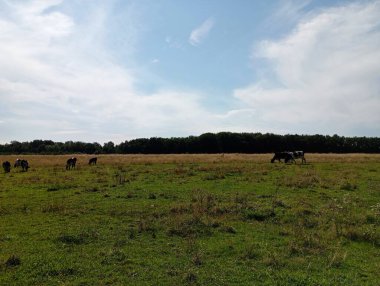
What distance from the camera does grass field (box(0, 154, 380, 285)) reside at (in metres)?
9.37

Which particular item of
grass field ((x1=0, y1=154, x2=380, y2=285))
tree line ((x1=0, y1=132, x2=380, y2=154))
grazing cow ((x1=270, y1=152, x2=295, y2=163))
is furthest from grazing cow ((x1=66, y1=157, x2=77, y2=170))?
tree line ((x1=0, y1=132, x2=380, y2=154))

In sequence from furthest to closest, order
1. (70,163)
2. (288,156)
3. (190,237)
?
(288,156)
(70,163)
(190,237)

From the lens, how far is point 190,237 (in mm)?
12711

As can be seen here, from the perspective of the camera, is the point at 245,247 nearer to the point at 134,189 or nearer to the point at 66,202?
the point at 66,202

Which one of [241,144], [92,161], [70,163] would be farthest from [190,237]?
[241,144]

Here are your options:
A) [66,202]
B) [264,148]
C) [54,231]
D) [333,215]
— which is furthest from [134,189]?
[264,148]

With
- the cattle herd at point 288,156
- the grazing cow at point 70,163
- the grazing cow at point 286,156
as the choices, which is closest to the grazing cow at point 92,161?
the grazing cow at point 70,163

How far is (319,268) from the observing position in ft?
32.3

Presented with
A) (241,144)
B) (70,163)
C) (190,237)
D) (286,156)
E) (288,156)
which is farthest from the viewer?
(241,144)

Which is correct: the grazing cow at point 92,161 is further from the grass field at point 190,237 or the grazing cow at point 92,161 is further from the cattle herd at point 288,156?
the grass field at point 190,237

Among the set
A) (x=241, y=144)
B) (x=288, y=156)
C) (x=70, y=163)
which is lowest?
(x=70, y=163)

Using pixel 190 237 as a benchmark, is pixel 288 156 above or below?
above

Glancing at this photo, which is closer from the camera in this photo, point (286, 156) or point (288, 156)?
point (288, 156)

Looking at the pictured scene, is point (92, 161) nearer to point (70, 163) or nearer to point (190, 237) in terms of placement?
point (70, 163)
